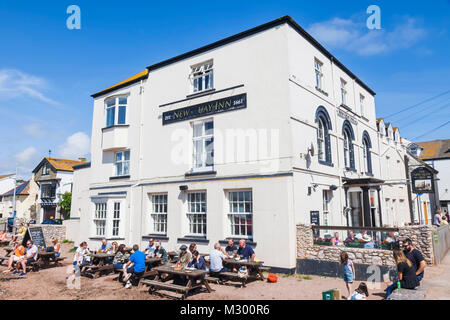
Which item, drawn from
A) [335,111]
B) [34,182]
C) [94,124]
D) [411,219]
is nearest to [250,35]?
[335,111]

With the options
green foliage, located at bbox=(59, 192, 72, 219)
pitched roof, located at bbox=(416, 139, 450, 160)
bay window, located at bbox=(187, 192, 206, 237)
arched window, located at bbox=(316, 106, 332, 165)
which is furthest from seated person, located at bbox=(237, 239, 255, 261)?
pitched roof, located at bbox=(416, 139, 450, 160)

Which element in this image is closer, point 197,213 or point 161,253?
point 161,253

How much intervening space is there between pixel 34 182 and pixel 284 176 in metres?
48.1

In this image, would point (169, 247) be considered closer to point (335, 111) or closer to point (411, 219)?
point (335, 111)

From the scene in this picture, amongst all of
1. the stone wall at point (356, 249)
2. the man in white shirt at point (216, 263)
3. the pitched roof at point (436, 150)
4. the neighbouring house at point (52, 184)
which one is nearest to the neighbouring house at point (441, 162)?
the pitched roof at point (436, 150)

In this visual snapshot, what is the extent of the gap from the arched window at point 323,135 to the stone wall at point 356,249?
14.8ft

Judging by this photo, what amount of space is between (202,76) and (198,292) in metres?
10.8

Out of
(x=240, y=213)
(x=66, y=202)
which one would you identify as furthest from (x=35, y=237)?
(x=66, y=202)

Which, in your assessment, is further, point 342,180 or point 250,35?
point 342,180

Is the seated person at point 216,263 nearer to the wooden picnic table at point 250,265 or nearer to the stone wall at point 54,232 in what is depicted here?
the wooden picnic table at point 250,265

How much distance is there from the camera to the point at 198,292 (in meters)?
9.66

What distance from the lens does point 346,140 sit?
18156 millimetres

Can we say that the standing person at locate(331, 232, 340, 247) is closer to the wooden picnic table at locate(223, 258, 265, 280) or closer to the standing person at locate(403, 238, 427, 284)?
the wooden picnic table at locate(223, 258, 265, 280)

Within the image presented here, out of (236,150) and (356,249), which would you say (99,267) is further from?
(356,249)
